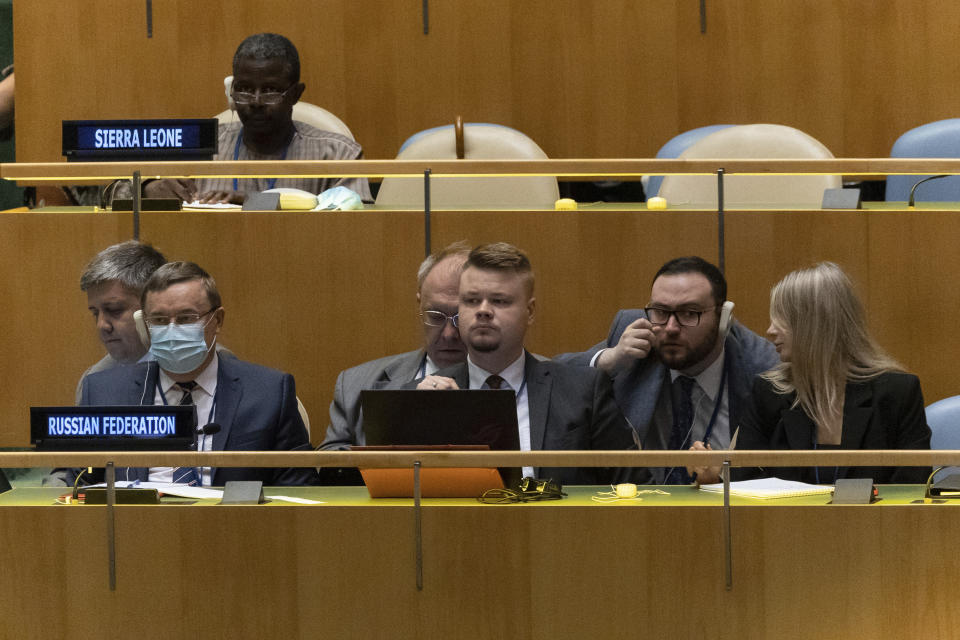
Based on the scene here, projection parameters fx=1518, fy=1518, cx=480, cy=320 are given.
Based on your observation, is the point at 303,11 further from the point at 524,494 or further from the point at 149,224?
the point at 524,494

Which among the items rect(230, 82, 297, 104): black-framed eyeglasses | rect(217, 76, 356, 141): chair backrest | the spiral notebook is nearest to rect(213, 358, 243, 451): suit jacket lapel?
the spiral notebook

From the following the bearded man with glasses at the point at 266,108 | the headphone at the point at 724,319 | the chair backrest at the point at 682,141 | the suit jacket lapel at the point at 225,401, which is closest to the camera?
the suit jacket lapel at the point at 225,401

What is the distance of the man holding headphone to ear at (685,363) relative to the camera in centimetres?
305

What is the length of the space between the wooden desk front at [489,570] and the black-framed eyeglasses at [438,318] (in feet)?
2.11

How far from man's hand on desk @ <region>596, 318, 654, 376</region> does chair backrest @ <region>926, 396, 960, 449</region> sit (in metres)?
0.63

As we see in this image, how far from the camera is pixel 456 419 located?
8.56 feet

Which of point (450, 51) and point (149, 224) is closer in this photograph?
point (149, 224)

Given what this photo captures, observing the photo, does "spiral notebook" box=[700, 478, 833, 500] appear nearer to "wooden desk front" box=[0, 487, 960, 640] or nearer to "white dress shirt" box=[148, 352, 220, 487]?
"wooden desk front" box=[0, 487, 960, 640]

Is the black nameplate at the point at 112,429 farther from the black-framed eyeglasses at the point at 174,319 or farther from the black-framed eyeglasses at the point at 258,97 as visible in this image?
the black-framed eyeglasses at the point at 258,97

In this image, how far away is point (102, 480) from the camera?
106 inches

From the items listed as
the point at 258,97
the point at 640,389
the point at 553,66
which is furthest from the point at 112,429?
the point at 553,66

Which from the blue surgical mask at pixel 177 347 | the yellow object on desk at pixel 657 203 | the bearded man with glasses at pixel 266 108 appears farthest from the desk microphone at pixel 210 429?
the bearded man with glasses at pixel 266 108

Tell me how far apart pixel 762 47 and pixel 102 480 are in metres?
3.11

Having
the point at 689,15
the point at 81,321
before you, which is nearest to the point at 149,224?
the point at 81,321
